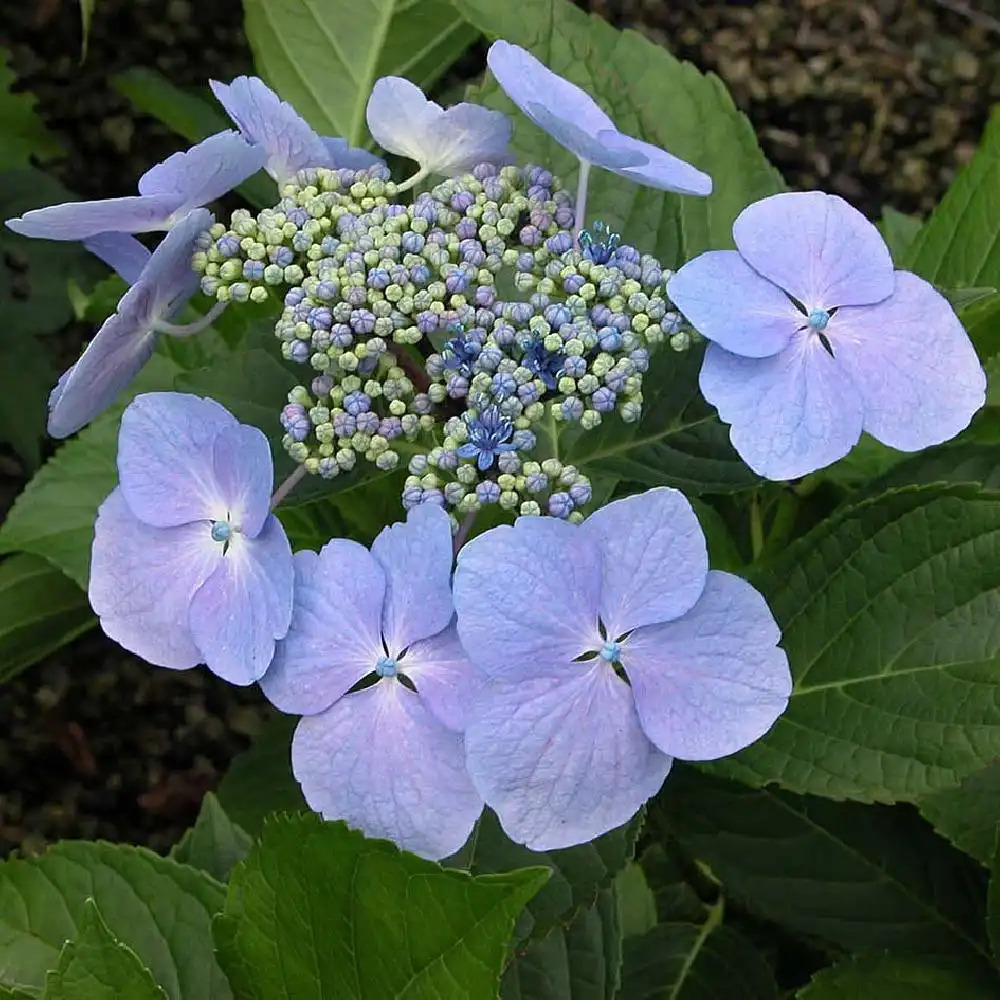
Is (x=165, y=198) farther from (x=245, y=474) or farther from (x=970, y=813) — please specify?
(x=970, y=813)

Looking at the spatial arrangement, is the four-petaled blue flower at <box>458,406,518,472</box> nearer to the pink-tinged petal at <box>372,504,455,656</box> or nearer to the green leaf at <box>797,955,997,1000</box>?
the pink-tinged petal at <box>372,504,455,656</box>

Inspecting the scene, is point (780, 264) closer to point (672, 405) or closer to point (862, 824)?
point (672, 405)

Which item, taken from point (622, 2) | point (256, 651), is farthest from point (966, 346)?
point (622, 2)

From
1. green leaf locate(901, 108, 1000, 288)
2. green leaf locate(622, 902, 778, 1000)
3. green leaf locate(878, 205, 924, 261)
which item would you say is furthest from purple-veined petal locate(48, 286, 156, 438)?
green leaf locate(878, 205, 924, 261)

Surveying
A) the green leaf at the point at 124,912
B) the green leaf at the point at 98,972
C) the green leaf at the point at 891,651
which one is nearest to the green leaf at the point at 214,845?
the green leaf at the point at 124,912

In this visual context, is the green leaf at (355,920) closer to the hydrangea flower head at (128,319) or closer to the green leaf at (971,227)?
the hydrangea flower head at (128,319)
